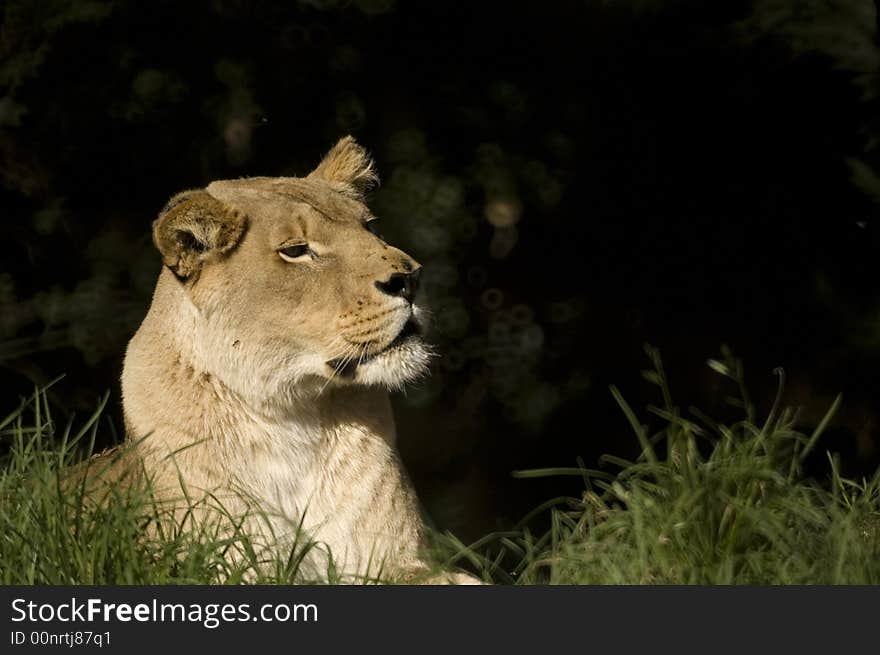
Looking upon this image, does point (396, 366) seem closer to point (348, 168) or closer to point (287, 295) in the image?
point (287, 295)

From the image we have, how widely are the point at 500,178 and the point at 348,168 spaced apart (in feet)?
3.61

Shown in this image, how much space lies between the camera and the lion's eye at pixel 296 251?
3.96m

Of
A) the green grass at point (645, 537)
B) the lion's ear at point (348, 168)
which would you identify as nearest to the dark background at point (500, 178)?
the lion's ear at point (348, 168)

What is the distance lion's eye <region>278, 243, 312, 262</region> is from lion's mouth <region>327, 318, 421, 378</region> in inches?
11.6

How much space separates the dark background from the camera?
5520 millimetres

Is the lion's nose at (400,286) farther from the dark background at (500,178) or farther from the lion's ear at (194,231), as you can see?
the dark background at (500,178)

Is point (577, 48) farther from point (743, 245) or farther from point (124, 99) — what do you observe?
point (124, 99)

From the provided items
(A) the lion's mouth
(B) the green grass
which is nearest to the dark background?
(A) the lion's mouth

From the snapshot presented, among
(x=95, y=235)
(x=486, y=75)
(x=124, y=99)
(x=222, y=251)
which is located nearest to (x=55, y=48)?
(x=124, y=99)

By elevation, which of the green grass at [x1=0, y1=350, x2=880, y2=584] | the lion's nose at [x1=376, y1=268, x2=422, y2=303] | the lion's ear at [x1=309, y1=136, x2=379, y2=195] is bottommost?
the green grass at [x1=0, y1=350, x2=880, y2=584]

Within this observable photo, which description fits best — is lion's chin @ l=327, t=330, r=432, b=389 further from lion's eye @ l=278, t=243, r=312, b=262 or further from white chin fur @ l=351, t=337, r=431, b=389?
lion's eye @ l=278, t=243, r=312, b=262

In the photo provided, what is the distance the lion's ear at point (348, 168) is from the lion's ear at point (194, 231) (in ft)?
1.93

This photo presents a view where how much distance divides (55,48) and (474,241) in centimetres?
163

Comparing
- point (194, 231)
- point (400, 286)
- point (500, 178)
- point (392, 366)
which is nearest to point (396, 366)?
point (392, 366)
